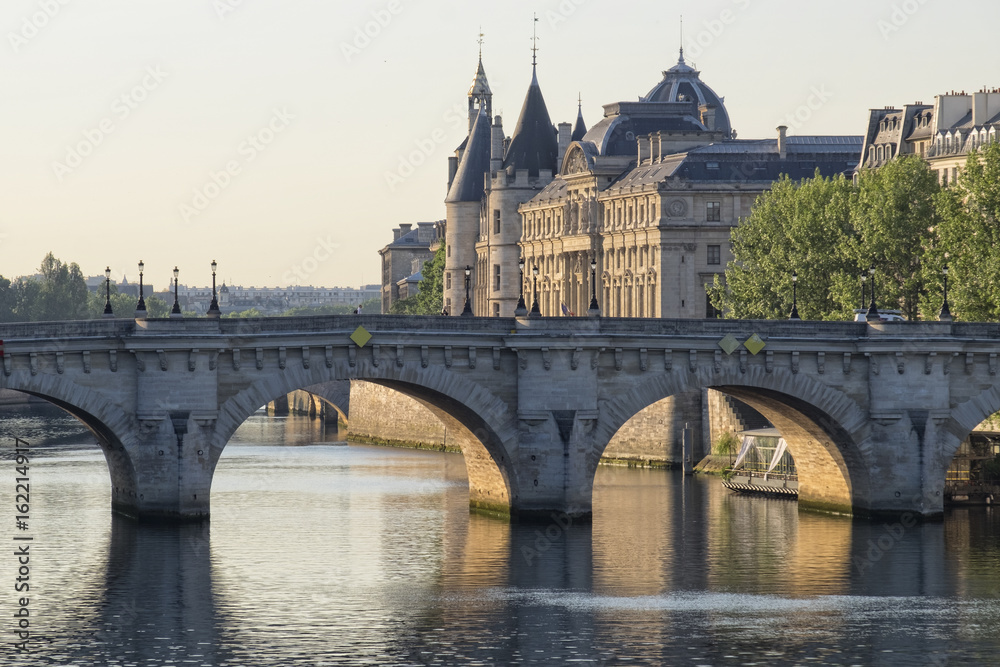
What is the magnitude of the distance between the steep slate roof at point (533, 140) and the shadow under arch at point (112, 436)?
8230cm

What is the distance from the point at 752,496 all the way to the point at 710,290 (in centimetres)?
3076

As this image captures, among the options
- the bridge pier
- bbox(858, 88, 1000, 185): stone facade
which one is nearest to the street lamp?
bbox(858, 88, 1000, 185): stone facade

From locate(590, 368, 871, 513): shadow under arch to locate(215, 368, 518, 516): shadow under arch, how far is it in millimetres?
3293

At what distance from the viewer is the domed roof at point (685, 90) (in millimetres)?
167500

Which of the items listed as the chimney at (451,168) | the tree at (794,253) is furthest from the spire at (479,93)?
the tree at (794,253)

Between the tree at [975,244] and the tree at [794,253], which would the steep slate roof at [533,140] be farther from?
the tree at [975,244]

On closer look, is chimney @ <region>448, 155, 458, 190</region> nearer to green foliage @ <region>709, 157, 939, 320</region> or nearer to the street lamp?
green foliage @ <region>709, 157, 939, 320</region>

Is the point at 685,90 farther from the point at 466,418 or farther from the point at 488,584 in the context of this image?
the point at 488,584

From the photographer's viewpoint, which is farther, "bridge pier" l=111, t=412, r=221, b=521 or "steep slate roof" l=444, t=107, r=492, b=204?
"steep slate roof" l=444, t=107, r=492, b=204

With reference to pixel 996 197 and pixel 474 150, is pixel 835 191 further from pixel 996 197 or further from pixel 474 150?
pixel 474 150

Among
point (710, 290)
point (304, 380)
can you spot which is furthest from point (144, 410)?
point (710, 290)

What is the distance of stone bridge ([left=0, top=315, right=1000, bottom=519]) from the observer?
228 feet

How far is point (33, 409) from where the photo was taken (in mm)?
163875

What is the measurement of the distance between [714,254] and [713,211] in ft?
8.70
